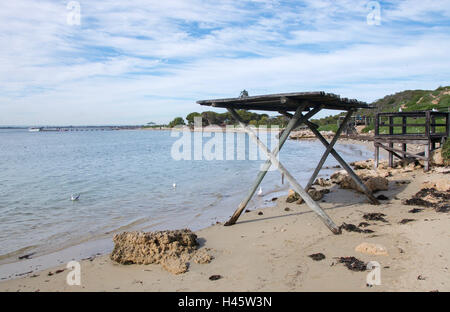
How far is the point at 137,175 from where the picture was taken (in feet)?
71.7

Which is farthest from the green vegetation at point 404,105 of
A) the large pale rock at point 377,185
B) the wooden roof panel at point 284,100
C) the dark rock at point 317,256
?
the dark rock at point 317,256

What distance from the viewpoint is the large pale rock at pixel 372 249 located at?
Result: 5.57m

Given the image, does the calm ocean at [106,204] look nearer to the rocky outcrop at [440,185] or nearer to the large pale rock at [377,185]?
the large pale rock at [377,185]

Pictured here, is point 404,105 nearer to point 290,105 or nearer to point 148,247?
point 290,105

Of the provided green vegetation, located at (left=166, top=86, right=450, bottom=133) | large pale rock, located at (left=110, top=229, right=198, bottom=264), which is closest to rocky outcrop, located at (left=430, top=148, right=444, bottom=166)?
green vegetation, located at (left=166, top=86, right=450, bottom=133)

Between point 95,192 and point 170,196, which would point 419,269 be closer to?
point 170,196

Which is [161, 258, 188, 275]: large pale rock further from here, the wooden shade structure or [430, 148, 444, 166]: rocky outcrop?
[430, 148, 444, 166]: rocky outcrop

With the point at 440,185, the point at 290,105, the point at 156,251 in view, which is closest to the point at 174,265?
the point at 156,251

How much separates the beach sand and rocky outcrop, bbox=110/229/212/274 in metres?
0.14

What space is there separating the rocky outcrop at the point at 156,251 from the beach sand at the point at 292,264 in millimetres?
144

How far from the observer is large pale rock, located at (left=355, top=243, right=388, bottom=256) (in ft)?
18.3
